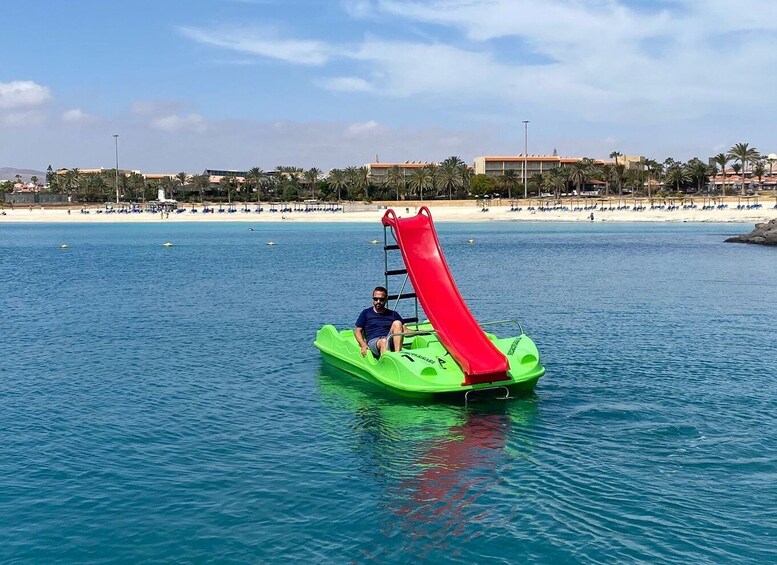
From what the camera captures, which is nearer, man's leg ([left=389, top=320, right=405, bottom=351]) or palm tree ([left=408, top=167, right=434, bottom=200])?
man's leg ([left=389, top=320, right=405, bottom=351])

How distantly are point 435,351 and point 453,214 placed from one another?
10894cm

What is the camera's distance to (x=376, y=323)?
652 inches

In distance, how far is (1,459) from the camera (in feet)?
40.6

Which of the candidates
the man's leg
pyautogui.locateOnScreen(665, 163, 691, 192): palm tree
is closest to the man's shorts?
the man's leg

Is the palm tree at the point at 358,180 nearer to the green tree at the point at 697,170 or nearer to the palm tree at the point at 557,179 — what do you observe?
the palm tree at the point at 557,179

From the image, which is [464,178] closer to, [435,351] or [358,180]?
[358,180]

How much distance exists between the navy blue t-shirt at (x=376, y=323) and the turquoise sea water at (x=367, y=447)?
3.96 ft

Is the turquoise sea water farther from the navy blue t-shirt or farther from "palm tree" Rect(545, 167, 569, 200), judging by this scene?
"palm tree" Rect(545, 167, 569, 200)

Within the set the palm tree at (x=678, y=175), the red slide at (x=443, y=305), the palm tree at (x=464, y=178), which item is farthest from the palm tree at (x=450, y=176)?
the red slide at (x=443, y=305)

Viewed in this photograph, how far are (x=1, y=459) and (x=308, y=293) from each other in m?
20.8

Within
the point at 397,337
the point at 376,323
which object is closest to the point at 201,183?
the point at 376,323

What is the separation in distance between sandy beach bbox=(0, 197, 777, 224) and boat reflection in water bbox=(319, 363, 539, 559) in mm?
94493

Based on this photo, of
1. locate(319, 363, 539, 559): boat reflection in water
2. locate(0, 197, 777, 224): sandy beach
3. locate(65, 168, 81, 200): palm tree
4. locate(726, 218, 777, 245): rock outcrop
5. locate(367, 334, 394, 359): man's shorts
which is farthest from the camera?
locate(65, 168, 81, 200): palm tree

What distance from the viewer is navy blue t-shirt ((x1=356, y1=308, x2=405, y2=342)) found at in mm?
16469
